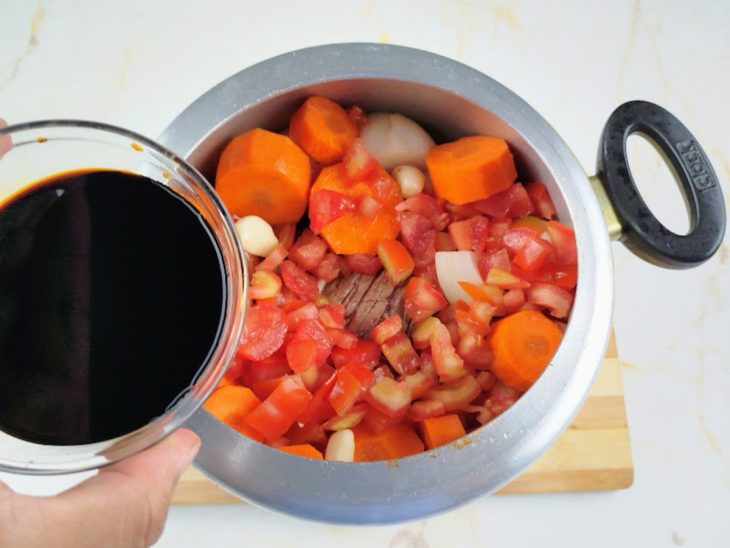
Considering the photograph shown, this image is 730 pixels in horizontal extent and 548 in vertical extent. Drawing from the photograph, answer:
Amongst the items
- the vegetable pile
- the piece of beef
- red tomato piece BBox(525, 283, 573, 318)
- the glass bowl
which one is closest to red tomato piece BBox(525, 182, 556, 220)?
the vegetable pile

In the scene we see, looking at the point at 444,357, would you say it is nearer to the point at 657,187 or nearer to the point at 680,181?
the point at 680,181

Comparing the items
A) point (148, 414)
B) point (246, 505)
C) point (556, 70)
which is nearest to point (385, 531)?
point (246, 505)

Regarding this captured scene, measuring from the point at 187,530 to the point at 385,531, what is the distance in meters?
0.29

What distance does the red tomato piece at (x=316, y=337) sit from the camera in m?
0.90

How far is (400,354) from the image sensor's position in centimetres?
93

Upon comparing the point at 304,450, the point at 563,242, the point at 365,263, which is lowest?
the point at 304,450

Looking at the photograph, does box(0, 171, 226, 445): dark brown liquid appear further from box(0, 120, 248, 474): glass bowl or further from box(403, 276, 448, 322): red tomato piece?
box(403, 276, 448, 322): red tomato piece

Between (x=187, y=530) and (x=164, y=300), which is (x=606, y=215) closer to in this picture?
(x=164, y=300)

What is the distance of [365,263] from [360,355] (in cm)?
13

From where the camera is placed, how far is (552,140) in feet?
3.06

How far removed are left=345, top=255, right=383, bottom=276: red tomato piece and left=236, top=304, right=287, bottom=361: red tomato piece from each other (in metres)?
0.14

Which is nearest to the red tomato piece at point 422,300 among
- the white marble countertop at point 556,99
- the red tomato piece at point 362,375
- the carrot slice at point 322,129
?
the red tomato piece at point 362,375

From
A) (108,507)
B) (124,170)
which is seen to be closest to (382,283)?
(124,170)

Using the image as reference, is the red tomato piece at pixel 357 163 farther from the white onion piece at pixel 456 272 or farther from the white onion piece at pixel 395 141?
the white onion piece at pixel 456 272
